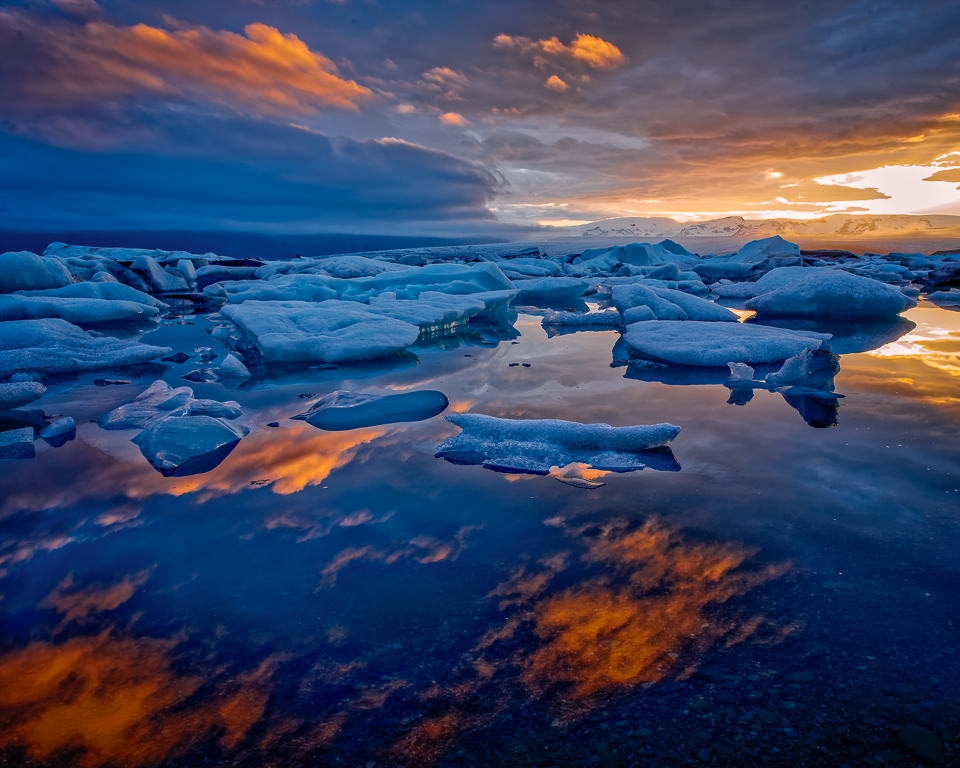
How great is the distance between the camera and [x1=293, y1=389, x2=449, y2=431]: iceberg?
11.8ft

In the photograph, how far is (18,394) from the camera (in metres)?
4.32

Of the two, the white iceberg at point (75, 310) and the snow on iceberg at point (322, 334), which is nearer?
the snow on iceberg at point (322, 334)

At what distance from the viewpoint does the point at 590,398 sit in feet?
13.3

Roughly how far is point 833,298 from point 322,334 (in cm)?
737

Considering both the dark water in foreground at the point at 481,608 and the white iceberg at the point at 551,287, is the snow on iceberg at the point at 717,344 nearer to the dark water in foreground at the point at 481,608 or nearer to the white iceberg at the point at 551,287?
the dark water in foreground at the point at 481,608

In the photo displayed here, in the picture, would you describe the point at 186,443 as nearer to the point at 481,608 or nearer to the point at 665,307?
the point at 481,608

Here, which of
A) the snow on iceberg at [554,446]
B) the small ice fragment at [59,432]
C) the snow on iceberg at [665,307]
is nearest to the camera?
the snow on iceberg at [554,446]

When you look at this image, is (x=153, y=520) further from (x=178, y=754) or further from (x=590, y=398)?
(x=590, y=398)

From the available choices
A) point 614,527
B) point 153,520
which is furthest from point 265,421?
point 614,527

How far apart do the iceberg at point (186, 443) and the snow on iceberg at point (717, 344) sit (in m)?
3.80

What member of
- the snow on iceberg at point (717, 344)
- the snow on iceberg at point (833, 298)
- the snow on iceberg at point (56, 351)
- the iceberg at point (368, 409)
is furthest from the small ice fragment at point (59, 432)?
the snow on iceberg at point (833, 298)

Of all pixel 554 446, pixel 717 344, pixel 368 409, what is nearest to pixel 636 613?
pixel 554 446

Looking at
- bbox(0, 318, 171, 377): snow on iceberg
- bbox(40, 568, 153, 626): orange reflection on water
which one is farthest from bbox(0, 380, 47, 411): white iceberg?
bbox(40, 568, 153, 626): orange reflection on water

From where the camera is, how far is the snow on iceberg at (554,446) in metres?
2.75
